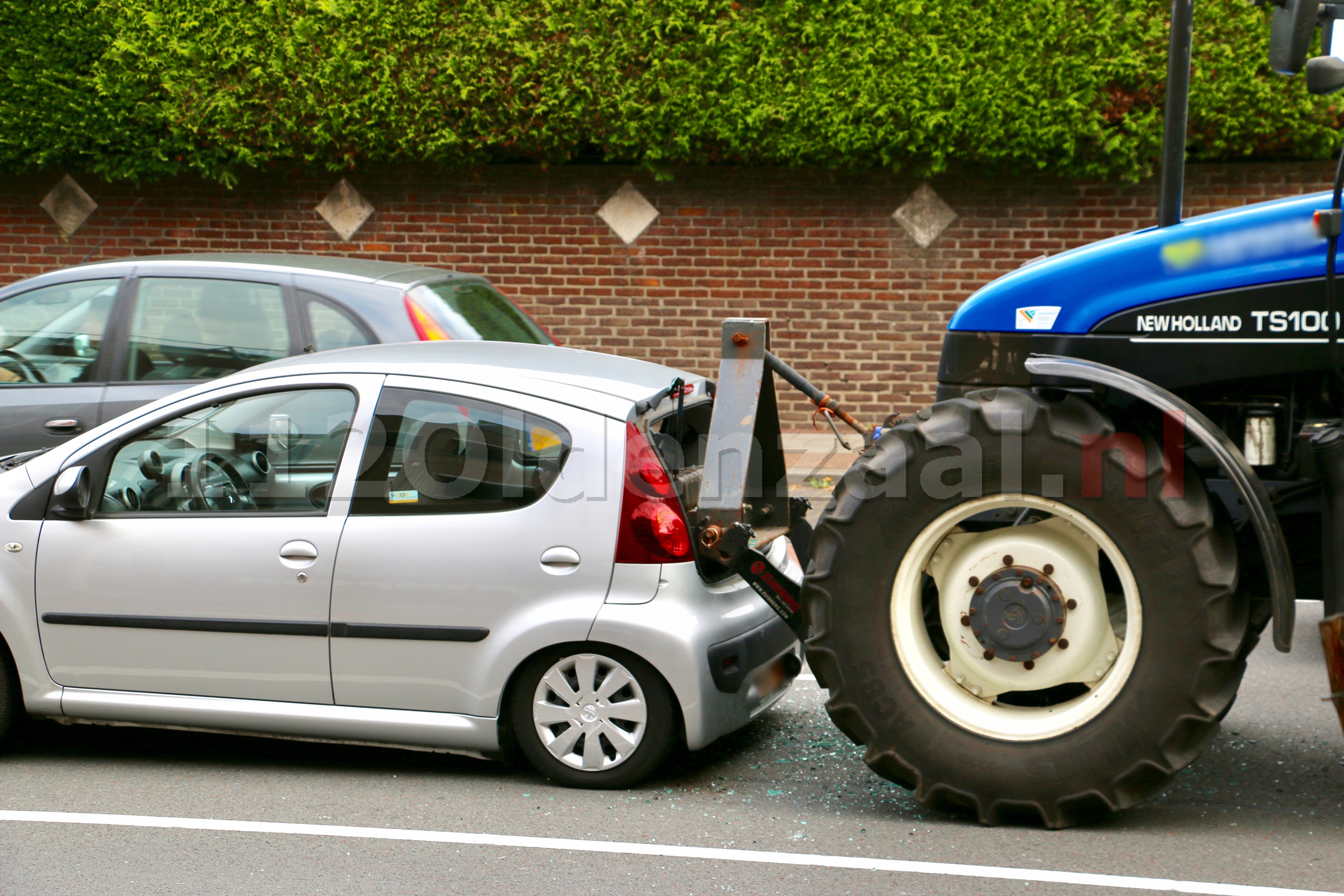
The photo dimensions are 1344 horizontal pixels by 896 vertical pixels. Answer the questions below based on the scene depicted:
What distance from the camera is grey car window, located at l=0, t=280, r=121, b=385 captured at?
684 cm

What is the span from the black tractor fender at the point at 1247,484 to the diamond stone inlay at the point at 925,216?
8603mm

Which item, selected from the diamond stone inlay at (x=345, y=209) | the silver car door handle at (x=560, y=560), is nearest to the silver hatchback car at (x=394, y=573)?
the silver car door handle at (x=560, y=560)

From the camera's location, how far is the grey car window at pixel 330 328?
6.44 metres

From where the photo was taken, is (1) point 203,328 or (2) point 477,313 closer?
(1) point 203,328

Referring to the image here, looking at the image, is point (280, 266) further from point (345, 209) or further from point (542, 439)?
point (345, 209)

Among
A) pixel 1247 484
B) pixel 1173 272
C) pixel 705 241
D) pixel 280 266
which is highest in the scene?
pixel 705 241

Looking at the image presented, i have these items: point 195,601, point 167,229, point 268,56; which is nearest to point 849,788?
point 195,601

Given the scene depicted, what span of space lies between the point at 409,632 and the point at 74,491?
4.40ft

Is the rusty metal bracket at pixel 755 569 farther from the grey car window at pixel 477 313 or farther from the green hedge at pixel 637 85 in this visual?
the green hedge at pixel 637 85

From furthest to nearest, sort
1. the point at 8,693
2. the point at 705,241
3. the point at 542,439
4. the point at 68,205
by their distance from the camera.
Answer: the point at 68,205
the point at 705,241
the point at 8,693
the point at 542,439

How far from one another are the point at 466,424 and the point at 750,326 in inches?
39.8

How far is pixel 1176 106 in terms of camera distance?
25.7ft

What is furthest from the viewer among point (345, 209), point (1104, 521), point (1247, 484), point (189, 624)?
point (345, 209)

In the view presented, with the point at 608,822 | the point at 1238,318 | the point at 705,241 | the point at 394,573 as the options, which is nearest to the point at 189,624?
the point at 394,573
